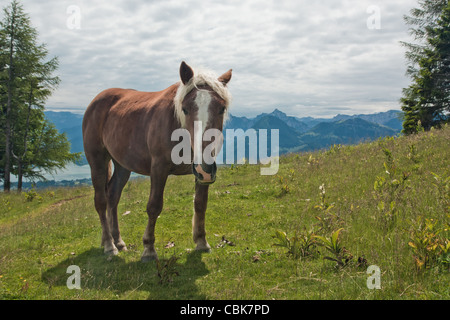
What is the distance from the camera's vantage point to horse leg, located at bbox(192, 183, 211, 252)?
5.87m

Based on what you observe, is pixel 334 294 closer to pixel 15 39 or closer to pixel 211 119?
pixel 211 119

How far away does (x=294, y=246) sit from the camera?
16.6 ft

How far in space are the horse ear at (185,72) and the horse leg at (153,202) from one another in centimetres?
160

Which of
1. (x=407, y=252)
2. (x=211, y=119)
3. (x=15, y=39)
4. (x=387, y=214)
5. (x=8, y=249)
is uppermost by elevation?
(x=15, y=39)

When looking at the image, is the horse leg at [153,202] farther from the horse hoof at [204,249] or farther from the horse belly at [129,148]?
the horse hoof at [204,249]

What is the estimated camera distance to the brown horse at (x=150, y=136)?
4.64 m

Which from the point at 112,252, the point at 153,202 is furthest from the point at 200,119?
the point at 112,252

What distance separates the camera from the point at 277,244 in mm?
5117

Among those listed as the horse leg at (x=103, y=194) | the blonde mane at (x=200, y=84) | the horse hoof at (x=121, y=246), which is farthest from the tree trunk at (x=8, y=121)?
the blonde mane at (x=200, y=84)

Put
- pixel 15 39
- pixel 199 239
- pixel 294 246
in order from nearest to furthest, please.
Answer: pixel 294 246
pixel 199 239
pixel 15 39

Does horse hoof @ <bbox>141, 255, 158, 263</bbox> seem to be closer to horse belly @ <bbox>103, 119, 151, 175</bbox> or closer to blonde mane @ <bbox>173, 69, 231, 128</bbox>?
horse belly @ <bbox>103, 119, 151, 175</bbox>
